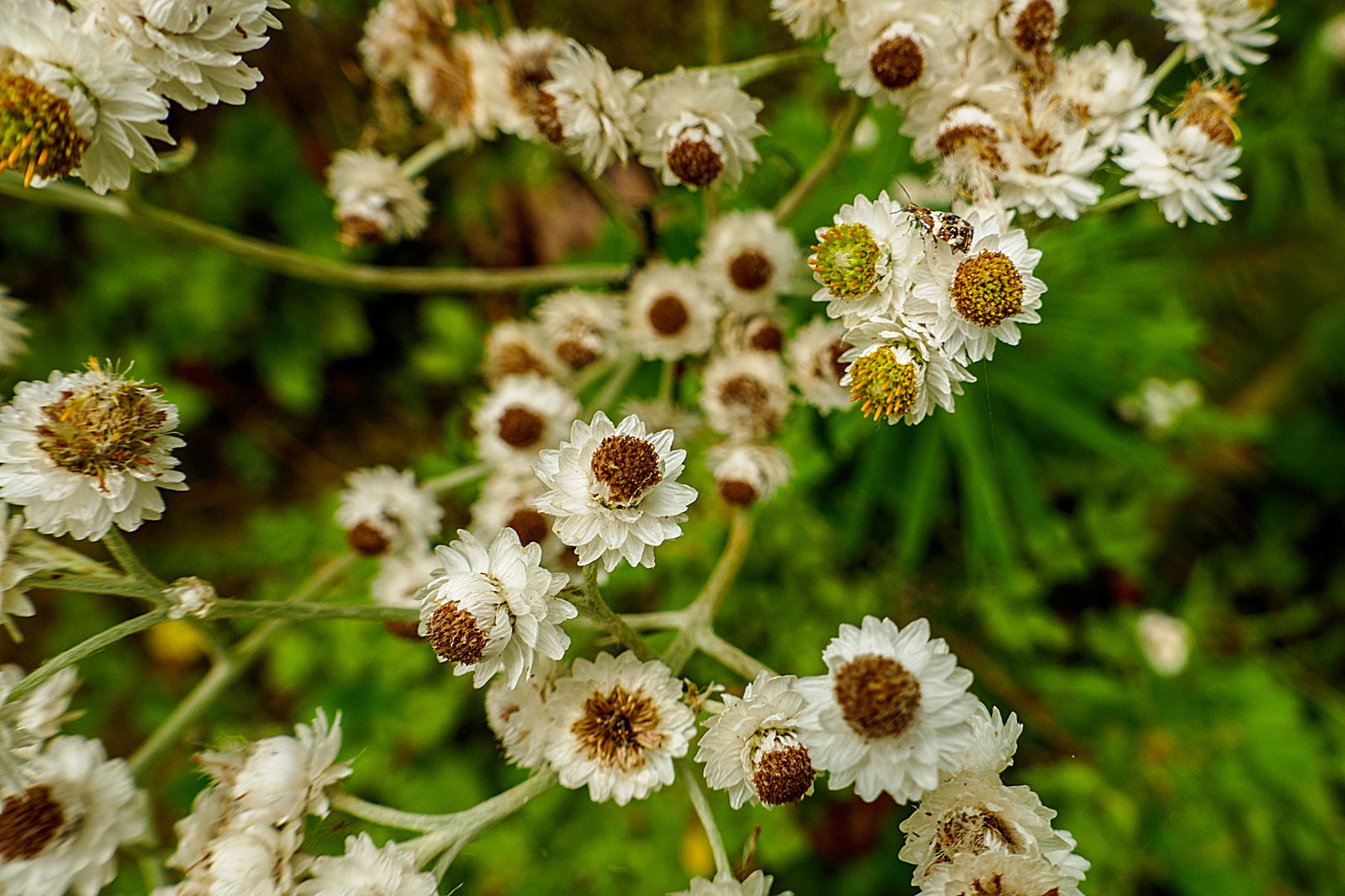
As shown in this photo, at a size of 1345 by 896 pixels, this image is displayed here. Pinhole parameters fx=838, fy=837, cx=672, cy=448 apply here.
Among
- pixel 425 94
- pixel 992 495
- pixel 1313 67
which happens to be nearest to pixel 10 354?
pixel 425 94

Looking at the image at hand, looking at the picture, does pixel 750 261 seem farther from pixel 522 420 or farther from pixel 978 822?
pixel 978 822

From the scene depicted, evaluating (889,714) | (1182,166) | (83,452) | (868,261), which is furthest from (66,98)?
(1182,166)

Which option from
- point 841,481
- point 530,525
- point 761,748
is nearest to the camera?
point 761,748

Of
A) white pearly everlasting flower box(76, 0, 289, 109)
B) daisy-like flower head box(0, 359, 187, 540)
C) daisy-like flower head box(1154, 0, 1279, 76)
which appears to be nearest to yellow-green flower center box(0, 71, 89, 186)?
white pearly everlasting flower box(76, 0, 289, 109)

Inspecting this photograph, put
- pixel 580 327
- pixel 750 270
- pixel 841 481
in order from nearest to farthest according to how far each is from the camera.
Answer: pixel 750 270
pixel 580 327
pixel 841 481

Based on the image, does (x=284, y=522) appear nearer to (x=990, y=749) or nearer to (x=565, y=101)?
(x=565, y=101)

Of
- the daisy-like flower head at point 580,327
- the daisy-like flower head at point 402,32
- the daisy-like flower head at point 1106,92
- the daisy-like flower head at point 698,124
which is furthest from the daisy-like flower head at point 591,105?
the daisy-like flower head at point 1106,92
